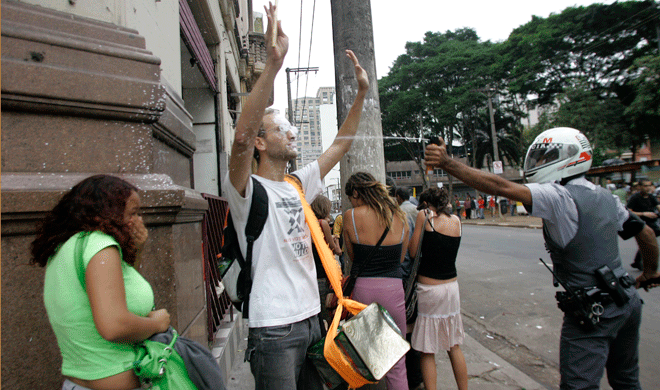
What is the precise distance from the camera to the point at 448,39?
121ft

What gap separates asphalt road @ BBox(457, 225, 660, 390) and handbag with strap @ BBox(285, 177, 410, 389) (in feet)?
8.35

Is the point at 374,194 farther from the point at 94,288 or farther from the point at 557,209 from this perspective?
the point at 94,288

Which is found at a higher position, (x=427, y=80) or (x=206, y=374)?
(x=427, y=80)

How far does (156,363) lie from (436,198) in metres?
2.80

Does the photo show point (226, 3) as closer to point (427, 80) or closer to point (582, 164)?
point (582, 164)

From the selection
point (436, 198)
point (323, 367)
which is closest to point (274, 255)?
point (323, 367)

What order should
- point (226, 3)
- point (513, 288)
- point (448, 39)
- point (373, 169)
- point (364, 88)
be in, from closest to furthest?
point (364, 88)
point (373, 169)
point (513, 288)
point (226, 3)
point (448, 39)

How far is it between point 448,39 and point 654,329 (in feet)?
120

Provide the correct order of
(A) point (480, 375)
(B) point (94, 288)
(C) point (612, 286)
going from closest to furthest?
(B) point (94, 288) → (C) point (612, 286) → (A) point (480, 375)

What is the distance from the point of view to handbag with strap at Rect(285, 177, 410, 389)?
201cm

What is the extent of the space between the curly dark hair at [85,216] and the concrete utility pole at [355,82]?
2037mm

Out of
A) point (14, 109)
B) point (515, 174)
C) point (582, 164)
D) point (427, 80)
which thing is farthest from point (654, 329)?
point (515, 174)

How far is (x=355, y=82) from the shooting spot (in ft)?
10.9

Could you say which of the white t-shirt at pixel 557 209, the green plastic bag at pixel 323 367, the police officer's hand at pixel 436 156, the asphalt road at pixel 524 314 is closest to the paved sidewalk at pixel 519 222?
the asphalt road at pixel 524 314
